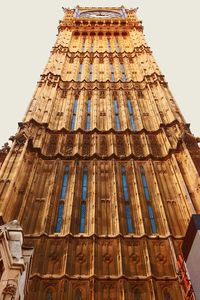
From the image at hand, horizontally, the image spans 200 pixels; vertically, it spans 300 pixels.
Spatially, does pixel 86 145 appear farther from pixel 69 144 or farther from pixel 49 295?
pixel 49 295

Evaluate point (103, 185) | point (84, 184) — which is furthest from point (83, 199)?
point (103, 185)

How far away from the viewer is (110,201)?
52.1 feet

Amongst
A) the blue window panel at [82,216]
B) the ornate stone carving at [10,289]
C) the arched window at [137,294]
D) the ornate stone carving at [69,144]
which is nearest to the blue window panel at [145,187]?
the blue window panel at [82,216]

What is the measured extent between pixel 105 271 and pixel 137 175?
5.78 m

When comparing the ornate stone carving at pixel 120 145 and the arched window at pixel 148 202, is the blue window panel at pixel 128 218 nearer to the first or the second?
the arched window at pixel 148 202

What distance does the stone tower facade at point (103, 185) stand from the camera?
12516 mm

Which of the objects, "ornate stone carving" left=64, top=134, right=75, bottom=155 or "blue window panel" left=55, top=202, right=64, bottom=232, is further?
"ornate stone carving" left=64, top=134, right=75, bottom=155

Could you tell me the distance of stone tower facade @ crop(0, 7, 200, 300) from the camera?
12516mm

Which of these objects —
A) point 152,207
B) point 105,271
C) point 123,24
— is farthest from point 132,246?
point 123,24

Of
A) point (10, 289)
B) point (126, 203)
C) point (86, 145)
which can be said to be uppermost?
point (86, 145)

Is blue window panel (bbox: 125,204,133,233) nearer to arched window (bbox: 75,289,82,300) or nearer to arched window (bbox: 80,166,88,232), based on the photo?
arched window (bbox: 80,166,88,232)

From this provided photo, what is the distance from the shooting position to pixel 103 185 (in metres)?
16.8

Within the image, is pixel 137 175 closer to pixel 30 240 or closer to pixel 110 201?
pixel 110 201

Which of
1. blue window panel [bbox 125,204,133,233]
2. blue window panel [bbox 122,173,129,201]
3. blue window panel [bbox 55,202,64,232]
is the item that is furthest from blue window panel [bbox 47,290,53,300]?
blue window panel [bbox 122,173,129,201]
